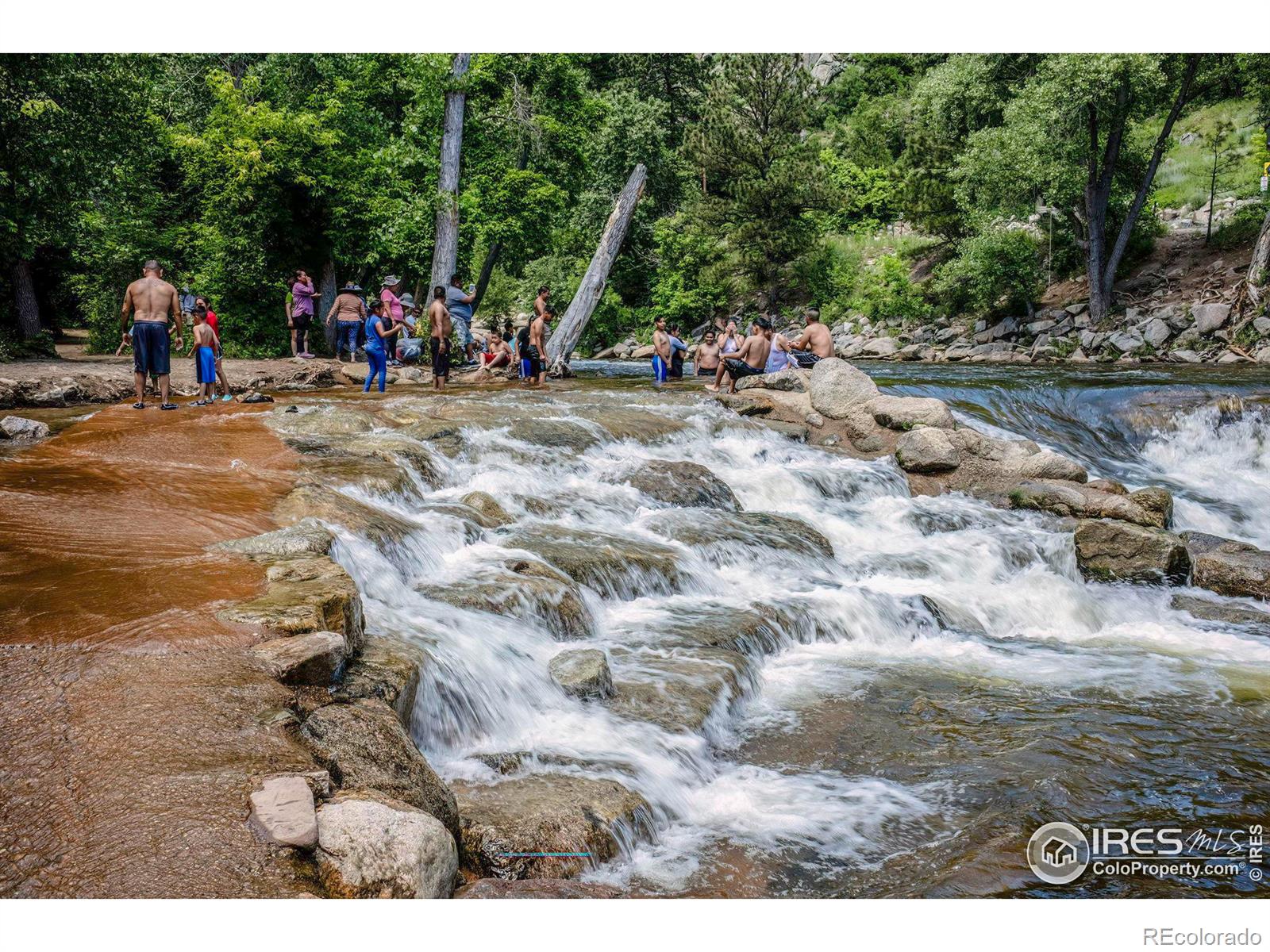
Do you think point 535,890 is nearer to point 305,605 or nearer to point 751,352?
point 305,605

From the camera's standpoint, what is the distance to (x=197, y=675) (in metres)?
4.25

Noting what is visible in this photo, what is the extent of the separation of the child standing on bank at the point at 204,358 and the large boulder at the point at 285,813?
10.7 m

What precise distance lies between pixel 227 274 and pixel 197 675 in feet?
59.1

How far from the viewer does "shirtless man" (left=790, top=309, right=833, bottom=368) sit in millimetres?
18516

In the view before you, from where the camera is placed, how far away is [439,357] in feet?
55.8

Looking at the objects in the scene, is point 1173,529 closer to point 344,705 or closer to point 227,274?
point 344,705

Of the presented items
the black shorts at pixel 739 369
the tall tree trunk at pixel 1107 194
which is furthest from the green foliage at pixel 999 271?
the black shorts at pixel 739 369

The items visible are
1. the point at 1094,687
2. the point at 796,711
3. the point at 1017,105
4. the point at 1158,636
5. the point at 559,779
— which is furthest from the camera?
the point at 1017,105

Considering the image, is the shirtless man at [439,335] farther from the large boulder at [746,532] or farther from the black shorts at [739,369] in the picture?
the large boulder at [746,532]

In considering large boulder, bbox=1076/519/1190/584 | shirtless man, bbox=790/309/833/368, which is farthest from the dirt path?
shirtless man, bbox=790/309/833/368

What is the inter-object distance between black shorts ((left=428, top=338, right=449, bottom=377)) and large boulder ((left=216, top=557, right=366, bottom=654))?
1166 centimetres

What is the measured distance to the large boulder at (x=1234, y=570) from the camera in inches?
354

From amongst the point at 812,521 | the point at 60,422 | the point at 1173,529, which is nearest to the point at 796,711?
the point at 812,521

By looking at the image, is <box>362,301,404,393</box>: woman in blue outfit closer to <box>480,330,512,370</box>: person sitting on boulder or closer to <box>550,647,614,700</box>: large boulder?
<box>480,330,512,370</box>: person sitting on boulder
